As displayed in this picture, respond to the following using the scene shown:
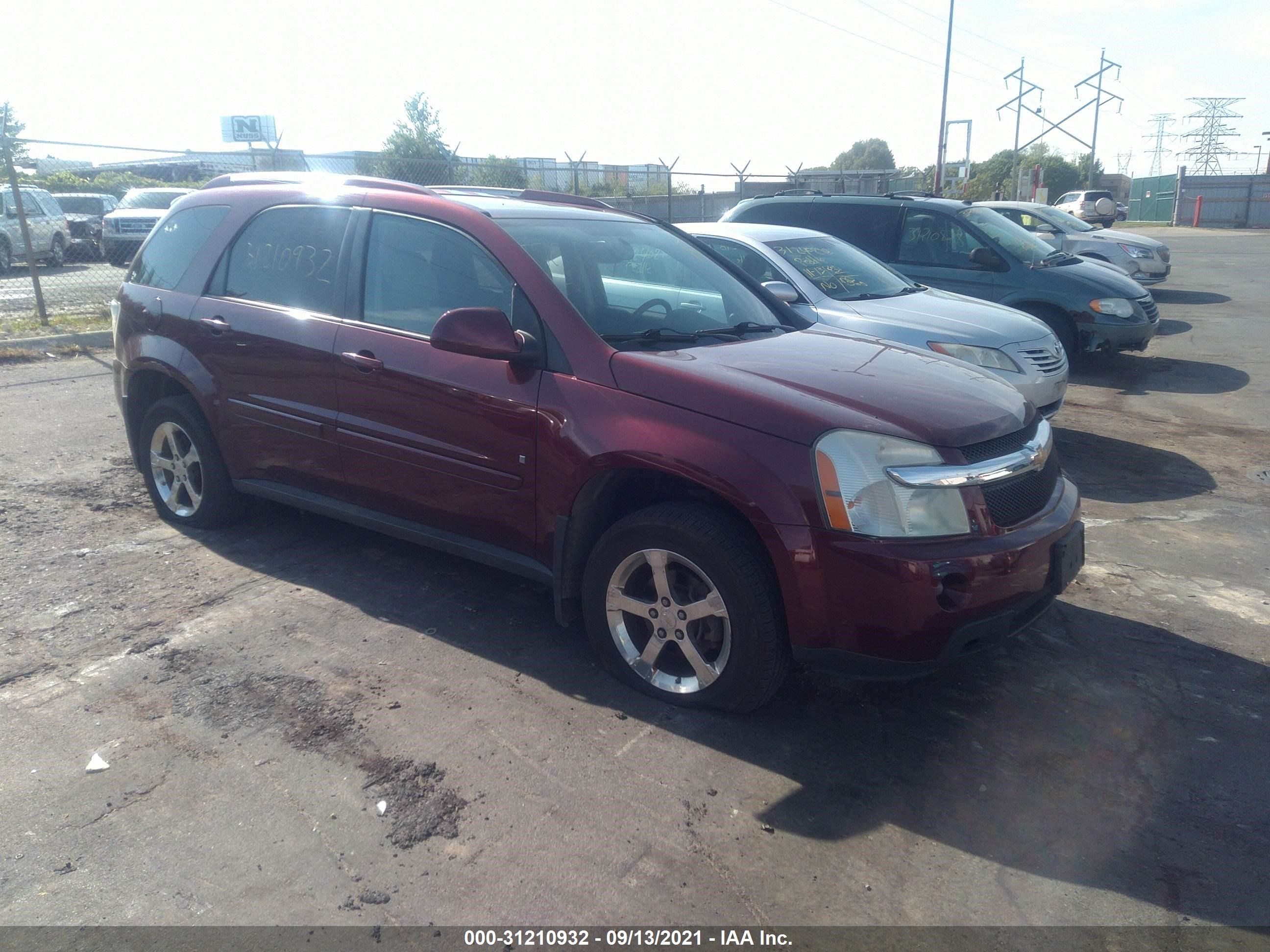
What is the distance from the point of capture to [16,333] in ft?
35.1

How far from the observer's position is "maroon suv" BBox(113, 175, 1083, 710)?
3041 mm

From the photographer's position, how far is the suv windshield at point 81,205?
25.3m

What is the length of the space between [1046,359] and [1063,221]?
1063 cm

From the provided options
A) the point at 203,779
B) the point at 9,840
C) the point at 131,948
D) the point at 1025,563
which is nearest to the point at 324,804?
the point at 203,779

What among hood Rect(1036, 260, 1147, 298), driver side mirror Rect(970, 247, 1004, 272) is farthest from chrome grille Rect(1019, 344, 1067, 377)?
hood Rect(1036, 260, 1147, 298)

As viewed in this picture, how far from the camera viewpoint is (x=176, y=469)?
5.08 metres

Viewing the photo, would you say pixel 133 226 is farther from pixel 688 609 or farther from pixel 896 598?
pixel 896 598

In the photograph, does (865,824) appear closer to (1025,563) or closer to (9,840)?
(1025,563)

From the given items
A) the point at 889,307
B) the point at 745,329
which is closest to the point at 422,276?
the point at 745,329

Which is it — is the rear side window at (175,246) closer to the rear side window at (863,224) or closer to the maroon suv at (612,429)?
the maroon suv at (612,429)

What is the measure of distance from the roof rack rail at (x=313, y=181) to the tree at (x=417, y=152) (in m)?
1.32

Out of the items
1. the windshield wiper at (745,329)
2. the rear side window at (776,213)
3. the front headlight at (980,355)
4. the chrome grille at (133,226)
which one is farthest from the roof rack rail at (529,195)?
the chrome grille at (133,226)

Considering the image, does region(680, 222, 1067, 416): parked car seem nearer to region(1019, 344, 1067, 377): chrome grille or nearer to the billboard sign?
region(1019, 344, 1067, 377): chrome grille

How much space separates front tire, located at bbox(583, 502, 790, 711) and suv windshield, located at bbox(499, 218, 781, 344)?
833mm
